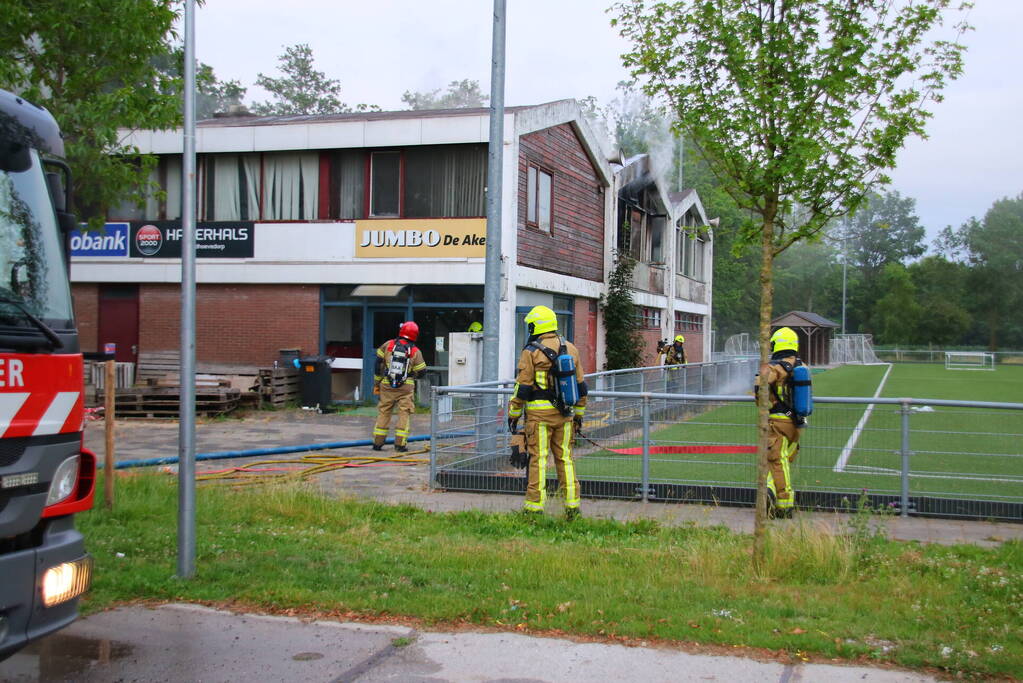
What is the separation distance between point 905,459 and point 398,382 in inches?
270

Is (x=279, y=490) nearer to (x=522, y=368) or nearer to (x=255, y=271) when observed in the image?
(x=522, y=368)

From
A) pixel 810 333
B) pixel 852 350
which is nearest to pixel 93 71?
pixel 810 333

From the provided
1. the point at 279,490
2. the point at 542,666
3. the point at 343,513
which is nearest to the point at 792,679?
the point at 542,666

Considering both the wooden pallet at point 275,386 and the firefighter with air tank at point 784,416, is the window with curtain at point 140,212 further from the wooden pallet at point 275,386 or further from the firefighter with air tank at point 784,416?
the firefighter with air tank at point 784,416

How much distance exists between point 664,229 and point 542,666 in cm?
2851

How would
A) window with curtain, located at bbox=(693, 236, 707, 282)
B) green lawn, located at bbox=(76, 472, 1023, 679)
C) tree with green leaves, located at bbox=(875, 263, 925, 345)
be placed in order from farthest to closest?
tree with green leaves, located at bbox=(875, 263, 925, 345)
window with curtain, located at bbox=(693, 236, 707, 282)
green lawn, located at bbox=(76, 472, 1023, 679)

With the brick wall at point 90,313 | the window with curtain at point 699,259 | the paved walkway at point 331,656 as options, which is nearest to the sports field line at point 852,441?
the paved walkway at point 331,656

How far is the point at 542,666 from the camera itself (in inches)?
191

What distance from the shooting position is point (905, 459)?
9.13 meters

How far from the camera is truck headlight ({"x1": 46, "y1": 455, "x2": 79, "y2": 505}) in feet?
13.9

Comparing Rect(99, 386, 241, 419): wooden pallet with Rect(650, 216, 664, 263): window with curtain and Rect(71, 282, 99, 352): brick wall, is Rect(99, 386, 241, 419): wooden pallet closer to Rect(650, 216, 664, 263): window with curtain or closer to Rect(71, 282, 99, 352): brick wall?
Rect(71, 282, 99, 352): brick wall

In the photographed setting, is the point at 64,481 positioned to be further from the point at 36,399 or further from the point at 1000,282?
the point at 1000,282

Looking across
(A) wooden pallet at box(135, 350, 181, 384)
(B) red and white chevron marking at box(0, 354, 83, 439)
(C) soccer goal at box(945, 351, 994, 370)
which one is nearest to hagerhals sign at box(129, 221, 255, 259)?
(A) wooden pallet at box(135, 350, 181, 384)

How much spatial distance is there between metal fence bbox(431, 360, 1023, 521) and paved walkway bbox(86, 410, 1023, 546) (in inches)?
8.3
